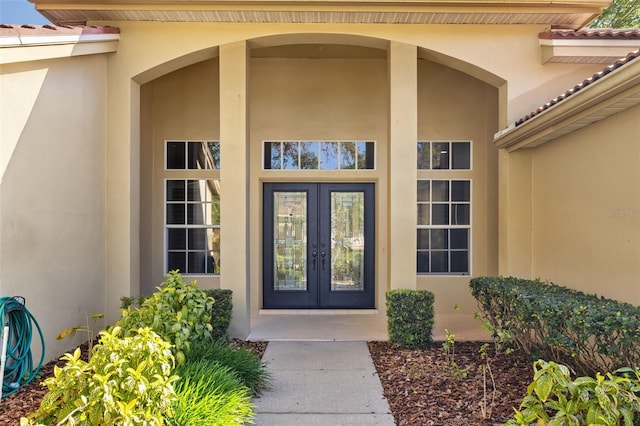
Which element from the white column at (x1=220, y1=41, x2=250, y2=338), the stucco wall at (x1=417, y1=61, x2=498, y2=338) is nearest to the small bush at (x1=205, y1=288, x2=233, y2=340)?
the white column at (x1=220, y1=41, x2=250, y2=338)

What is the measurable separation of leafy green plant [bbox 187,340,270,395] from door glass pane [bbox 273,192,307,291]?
3.54m

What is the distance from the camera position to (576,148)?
4953 mm

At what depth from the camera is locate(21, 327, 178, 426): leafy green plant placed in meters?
2.63

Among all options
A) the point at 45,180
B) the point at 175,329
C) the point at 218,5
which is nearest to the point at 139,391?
the point at 175,329

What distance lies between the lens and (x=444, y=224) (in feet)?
25.8

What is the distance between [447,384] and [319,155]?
4751 millimetres

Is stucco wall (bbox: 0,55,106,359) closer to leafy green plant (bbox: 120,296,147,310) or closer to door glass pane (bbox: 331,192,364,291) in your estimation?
leafy green plant (bbox: 120,296,147,310)

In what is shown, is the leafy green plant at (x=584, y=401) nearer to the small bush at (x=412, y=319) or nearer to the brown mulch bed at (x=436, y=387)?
the brown mulch bed at (x=436, y=387)

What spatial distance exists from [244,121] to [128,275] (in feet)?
9.32

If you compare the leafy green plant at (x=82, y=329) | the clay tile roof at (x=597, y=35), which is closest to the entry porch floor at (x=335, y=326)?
the leafy green plant at (x=82, y=329)

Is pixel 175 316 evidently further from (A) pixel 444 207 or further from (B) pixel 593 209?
(A) pixel 444 207

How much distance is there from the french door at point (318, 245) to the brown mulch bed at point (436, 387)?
2.35 m

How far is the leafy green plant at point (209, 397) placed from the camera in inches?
124

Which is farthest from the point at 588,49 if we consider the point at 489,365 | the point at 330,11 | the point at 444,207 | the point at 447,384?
the point at 447,384
